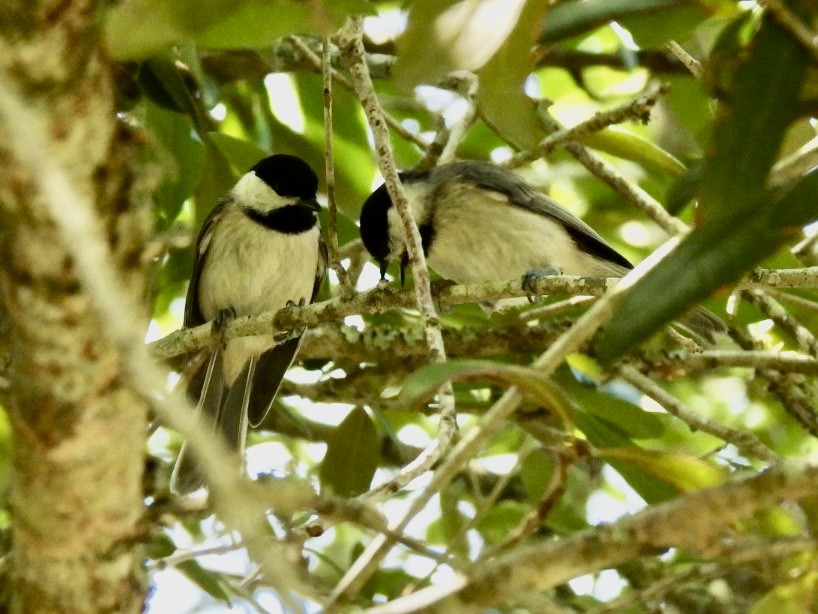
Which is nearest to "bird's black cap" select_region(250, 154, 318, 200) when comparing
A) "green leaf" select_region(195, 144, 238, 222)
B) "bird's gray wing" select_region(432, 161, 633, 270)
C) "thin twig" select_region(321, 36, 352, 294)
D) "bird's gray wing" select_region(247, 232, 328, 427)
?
"green leaf" select_region(195, 144, 238, 222)

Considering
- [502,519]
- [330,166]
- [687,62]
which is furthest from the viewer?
[502,519]

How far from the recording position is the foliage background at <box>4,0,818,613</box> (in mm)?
1219

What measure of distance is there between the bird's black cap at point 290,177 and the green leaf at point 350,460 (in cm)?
101

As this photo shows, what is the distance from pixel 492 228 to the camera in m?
3.78

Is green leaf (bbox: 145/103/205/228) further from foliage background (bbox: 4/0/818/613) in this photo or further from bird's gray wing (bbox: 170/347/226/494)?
bird's gray wing (bbox: 170/347/226/494)

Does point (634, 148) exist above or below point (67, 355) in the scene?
above

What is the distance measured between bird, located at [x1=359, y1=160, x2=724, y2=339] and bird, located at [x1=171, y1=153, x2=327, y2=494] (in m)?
0.40

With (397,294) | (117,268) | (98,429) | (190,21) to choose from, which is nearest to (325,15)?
(190,21)

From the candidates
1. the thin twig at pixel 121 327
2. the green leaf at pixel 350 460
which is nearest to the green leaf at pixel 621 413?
the green leaf at pixel 350 460

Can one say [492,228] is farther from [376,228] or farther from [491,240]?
[376,228]

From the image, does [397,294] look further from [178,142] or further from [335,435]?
[178,142]

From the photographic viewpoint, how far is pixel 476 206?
385cm

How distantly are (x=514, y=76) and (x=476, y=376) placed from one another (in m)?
0.39

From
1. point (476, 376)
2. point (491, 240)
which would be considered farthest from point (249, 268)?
point (476, 376)
